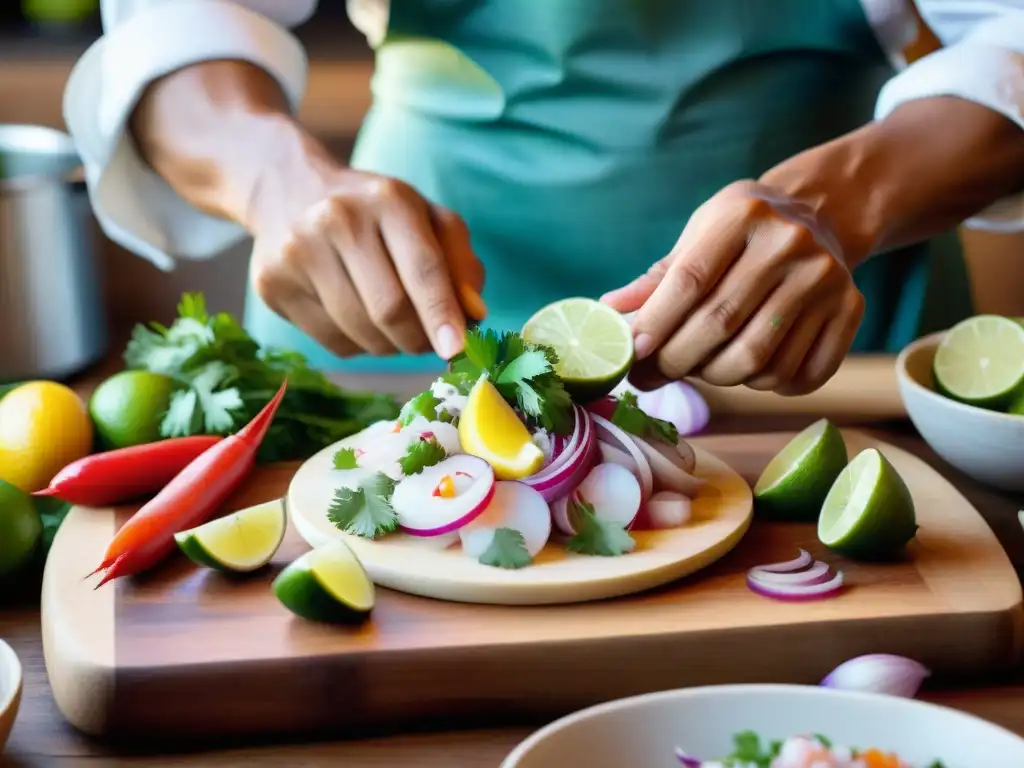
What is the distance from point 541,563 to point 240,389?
54 centimetres

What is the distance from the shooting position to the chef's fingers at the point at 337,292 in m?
1.42

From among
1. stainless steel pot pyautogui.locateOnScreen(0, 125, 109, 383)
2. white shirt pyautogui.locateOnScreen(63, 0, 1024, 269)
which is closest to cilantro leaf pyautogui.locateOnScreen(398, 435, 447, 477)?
white shirt pyautogui.locateOnScreen(63, 0, 1024, 269)

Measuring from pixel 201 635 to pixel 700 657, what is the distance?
441 millimetres

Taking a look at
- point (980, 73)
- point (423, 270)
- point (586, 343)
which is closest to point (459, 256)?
point (423, 270)

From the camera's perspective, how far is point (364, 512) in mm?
1215

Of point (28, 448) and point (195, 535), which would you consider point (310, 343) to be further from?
point (195, 535)

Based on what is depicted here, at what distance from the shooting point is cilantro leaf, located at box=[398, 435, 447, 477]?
1.21 m

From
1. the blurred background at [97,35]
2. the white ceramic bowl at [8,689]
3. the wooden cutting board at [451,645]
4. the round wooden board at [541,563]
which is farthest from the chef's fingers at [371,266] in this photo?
the blurred background at [97,35]

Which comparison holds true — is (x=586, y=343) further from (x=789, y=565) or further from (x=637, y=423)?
(x=789, y=565)

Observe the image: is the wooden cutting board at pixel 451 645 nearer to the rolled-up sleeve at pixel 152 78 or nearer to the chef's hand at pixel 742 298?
the chef's hand at pixel 742 298

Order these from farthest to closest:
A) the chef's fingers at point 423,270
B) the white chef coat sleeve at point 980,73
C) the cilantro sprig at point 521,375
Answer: the white chef coat sleeve at point 980,73
the chef's fingers at point 423,270
the cilantro sprig at point 521,375

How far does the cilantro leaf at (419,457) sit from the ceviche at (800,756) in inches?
18.8

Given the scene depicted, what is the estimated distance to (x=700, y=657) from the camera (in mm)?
1101

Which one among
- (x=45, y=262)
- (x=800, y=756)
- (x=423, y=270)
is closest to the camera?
(x=800, y=756)
